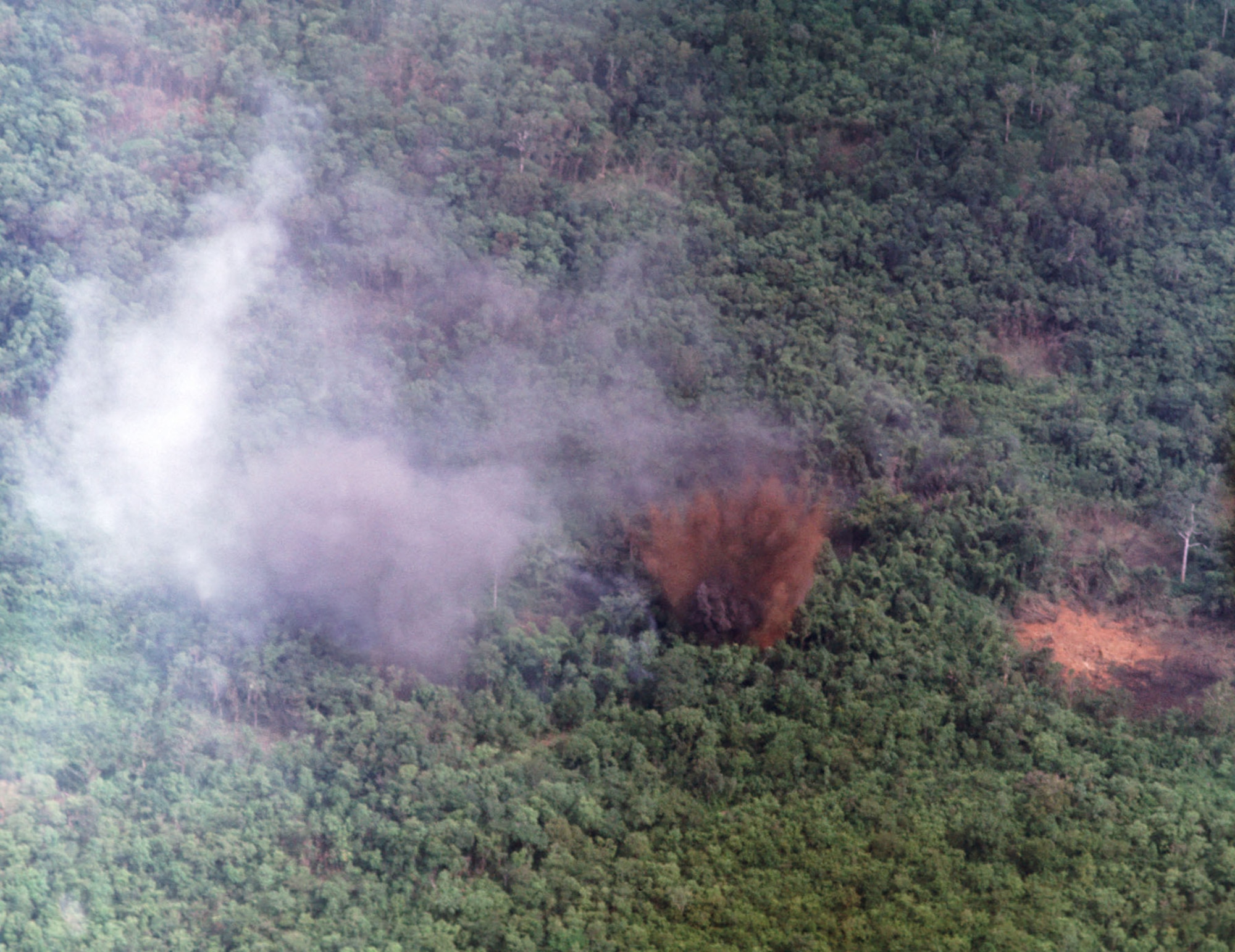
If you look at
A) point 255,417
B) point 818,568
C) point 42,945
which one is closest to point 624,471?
point 818,568

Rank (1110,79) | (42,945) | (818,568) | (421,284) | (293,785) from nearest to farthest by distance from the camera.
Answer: (42,945) < (293,785) < (818,568) < (421,284) < (1110,79)

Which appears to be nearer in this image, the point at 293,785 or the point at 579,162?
the point at 293,785

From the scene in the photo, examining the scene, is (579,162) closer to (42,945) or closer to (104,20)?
(104,20)

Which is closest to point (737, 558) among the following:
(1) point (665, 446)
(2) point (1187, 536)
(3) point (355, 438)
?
(1) point (665, 446)

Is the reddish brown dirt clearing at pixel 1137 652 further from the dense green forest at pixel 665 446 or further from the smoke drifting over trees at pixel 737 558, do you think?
the smoke drifting over trees at pixel 737 558

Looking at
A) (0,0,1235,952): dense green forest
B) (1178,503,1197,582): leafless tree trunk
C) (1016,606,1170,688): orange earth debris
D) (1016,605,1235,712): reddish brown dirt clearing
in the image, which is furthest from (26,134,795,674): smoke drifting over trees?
(1178,503,1197,582): leafless tree trunk

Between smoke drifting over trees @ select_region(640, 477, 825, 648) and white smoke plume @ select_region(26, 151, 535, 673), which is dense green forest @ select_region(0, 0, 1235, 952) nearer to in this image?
white smoke plume @ select_region(26, 151, 535, 673)

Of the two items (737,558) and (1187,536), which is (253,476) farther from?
(1187,536)
